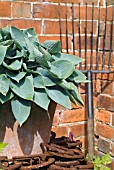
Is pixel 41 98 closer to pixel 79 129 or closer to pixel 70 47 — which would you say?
pixel 70 47

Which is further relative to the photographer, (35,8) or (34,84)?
(35,8)

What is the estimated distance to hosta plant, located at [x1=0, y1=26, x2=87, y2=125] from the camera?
3.38 feet

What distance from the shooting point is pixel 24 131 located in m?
1.10

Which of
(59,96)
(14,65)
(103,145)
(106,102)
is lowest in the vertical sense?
(103,145)

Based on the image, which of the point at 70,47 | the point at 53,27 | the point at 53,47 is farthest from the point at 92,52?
the point at 53,47

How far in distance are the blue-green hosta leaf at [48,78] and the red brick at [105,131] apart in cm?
106

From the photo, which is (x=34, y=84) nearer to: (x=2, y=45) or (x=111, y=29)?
(x=2, y=45)

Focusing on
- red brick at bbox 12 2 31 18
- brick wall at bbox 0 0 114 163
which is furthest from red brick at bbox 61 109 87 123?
red brick at bbox 12 2 31 18

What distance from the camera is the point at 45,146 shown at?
3.72 feet

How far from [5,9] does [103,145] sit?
1.04 meters

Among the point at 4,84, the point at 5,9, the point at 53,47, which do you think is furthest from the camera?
the point at 5,9

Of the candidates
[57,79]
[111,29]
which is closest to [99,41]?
[111,29]

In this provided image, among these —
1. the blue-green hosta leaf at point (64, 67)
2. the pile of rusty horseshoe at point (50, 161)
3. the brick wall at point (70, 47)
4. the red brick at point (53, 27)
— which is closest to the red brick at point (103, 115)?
the brick wall at point (70, 47)

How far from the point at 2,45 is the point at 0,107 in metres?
0.20
